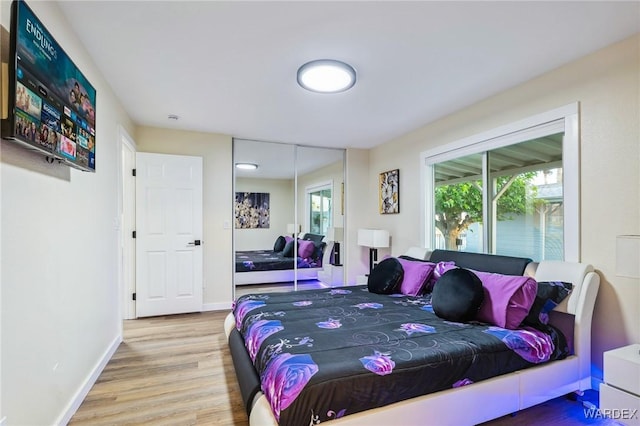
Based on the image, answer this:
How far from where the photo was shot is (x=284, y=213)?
192 inches

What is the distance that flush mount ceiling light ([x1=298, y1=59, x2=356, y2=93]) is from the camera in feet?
7.61

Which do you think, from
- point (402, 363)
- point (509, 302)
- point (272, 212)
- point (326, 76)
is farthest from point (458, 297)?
point (272, 212)

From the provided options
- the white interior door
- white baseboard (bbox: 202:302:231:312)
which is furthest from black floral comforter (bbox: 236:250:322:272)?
the white interior door

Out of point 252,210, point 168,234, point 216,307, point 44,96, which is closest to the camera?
point 44,96

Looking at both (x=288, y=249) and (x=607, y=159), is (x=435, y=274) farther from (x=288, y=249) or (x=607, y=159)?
(x=288, y=249)

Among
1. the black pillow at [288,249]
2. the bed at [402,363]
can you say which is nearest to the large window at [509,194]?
the bed at [402,363]

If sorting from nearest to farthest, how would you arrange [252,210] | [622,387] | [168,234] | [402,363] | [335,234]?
[402,363]
[622,387]
[168,234]
[252,210]
[335,234]

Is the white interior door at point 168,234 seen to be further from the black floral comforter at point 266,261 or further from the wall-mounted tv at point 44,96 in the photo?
the wall-mounted tv at point 44,96

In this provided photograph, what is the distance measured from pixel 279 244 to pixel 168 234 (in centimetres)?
163

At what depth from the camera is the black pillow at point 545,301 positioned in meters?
2.15

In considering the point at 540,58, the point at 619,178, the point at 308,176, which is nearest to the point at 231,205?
the point at 308,176

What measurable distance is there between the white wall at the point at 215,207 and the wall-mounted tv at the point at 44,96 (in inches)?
84.6

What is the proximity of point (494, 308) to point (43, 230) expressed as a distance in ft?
9.31

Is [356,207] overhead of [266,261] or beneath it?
overhead
